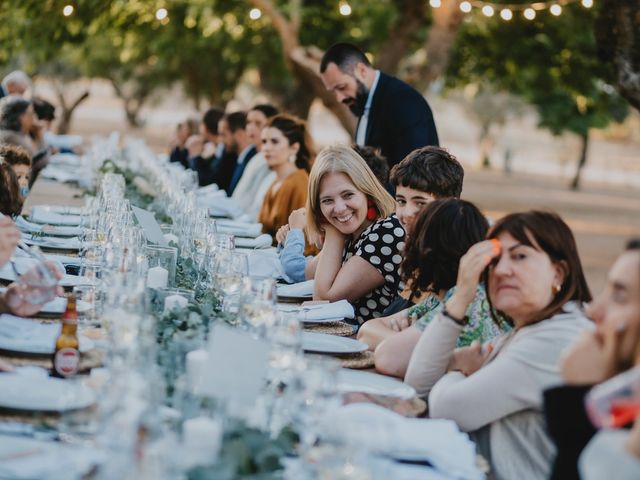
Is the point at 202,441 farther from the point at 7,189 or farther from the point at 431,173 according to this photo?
the point at 7,189

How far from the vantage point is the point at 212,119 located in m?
11.7

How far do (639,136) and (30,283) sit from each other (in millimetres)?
87438

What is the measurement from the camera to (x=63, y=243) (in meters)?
5.38

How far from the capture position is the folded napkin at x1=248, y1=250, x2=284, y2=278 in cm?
509

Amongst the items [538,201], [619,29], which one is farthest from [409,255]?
[538,201]

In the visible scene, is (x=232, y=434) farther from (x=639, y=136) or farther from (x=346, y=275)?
(x=639, y=136)

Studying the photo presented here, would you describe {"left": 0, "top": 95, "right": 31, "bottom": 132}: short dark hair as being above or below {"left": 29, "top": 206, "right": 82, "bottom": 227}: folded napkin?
above

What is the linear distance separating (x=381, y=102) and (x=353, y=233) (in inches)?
82.0

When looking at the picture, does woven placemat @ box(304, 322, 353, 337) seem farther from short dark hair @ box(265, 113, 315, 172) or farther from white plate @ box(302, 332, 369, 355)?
short dark hair @ box(265, 113, 315, 172)

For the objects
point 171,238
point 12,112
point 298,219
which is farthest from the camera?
point 12,112

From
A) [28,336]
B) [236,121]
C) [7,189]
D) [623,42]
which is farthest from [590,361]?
[236,121]

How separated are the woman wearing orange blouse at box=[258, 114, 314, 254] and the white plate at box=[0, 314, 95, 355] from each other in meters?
3.71

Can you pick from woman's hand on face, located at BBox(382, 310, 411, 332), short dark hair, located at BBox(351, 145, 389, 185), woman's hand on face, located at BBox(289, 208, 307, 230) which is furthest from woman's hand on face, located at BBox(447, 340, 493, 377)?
woman's hand on face, located at BBox(289, 208, 307, 230)

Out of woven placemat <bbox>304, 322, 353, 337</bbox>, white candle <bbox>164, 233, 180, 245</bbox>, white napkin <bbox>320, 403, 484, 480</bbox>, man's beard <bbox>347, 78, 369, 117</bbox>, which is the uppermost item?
man's beard <bbox>347, 78, 369, 117</bbox>
